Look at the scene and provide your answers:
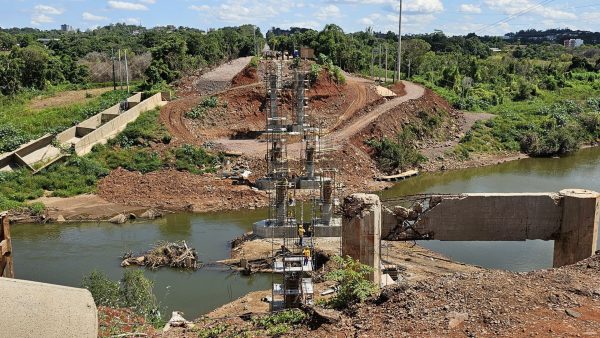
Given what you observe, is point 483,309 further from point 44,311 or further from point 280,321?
point 44,311

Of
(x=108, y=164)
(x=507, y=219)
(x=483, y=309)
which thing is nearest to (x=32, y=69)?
(x=108, y=164)

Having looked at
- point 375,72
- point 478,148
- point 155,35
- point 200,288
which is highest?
point 155,35

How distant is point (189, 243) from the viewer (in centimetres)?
2397

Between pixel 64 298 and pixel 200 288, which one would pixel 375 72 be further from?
pixel 64 298

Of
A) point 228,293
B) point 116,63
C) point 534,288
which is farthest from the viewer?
point 116,63

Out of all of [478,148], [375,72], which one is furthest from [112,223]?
[375,72]

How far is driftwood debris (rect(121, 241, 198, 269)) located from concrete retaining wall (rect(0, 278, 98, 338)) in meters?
12.7

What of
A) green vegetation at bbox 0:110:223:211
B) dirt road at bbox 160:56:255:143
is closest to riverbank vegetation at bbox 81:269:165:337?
green vegetation at bbox 0:110:223:211

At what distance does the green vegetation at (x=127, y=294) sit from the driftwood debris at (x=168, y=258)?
510cm

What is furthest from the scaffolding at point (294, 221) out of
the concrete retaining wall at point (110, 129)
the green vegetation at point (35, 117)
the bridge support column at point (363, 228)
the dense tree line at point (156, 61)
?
the green vegetation at point (35, 117)

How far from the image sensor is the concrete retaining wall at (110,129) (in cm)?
3272

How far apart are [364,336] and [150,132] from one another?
2894cm

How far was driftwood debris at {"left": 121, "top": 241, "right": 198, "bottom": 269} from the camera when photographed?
68.9ft

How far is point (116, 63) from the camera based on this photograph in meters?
56.1
